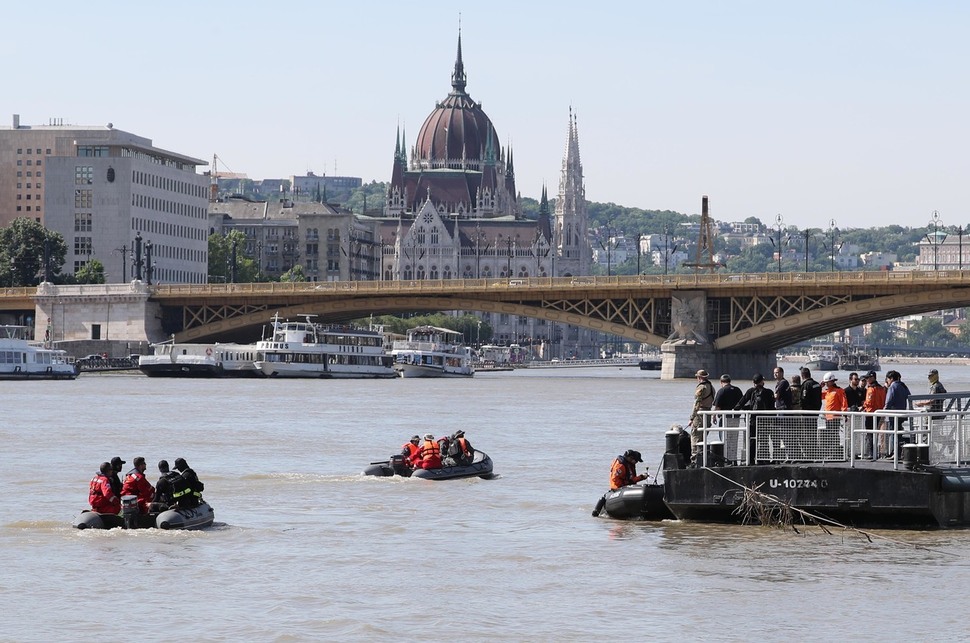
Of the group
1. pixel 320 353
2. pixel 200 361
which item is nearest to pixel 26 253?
pixel 200 361

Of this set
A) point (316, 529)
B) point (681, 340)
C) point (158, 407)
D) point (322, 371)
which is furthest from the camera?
point (322, 371)

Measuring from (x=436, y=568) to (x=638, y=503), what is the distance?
5913mm

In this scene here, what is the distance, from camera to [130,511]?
1426 inches

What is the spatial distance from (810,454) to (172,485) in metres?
11.7

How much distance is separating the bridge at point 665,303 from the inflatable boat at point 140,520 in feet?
285

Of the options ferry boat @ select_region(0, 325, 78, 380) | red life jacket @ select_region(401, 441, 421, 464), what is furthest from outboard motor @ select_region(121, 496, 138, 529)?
ferry boat @ select_region(0, 325, 78, 380)

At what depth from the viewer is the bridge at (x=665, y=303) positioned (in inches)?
4798

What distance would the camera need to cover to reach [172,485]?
3678 cm

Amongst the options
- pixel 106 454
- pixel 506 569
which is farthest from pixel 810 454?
pixel 106 454

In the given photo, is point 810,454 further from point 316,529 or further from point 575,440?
point 575,440

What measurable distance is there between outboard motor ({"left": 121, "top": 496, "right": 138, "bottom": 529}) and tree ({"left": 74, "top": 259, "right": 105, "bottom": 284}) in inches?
5965

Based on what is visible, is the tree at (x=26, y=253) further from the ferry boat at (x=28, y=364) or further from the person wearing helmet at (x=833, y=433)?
the person wearing helmet at (x=833, y=433)

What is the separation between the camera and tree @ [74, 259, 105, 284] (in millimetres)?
185500

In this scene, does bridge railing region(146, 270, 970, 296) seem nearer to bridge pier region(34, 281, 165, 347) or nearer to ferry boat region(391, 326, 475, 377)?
bridge pier region(34, 281, 165, 347)
